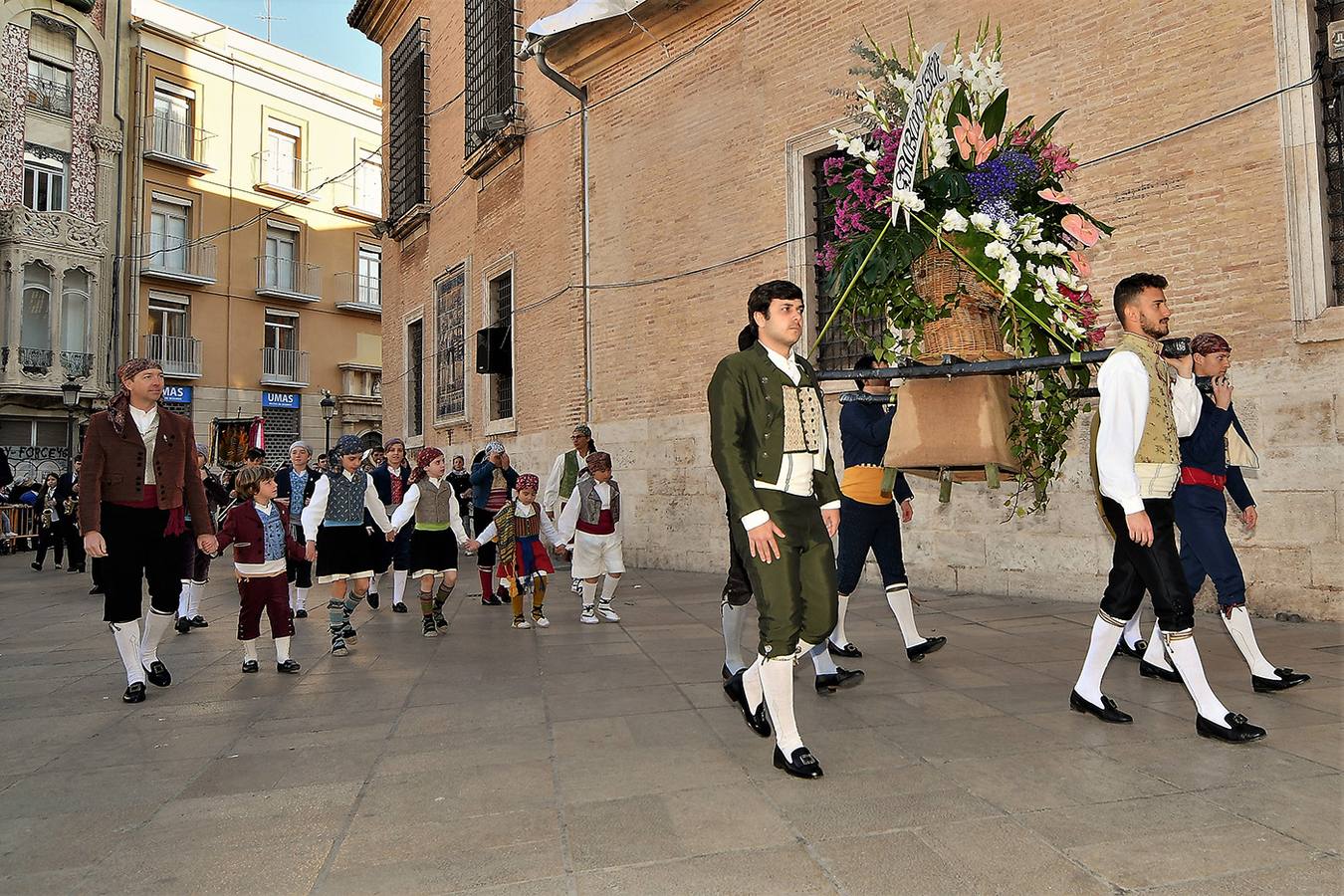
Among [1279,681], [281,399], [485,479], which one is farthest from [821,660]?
[281,399]

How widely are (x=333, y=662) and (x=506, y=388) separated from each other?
36.1 ft

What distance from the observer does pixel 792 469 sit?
3.66 m

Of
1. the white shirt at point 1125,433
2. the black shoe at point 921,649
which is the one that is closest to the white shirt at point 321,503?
the black shoe at point 921,649

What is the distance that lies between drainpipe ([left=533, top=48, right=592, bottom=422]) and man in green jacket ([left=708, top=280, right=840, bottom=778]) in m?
9.63

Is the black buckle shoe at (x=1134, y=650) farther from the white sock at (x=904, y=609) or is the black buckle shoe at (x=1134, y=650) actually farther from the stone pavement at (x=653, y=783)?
the white sock at (x=904, y=609)

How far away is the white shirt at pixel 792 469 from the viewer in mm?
3494

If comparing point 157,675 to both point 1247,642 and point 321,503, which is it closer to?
point 321,503

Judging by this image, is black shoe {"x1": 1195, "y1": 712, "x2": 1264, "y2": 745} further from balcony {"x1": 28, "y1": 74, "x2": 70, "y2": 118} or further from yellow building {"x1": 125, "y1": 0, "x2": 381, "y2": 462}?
balcony {"x1": 28, "y1": 74, "x2": 70, "y2": 118}

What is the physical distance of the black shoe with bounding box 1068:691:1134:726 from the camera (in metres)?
4.02

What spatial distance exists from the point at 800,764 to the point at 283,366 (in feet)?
100

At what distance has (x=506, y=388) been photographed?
16859mm

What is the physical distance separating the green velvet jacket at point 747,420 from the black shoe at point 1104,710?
195 centimetres

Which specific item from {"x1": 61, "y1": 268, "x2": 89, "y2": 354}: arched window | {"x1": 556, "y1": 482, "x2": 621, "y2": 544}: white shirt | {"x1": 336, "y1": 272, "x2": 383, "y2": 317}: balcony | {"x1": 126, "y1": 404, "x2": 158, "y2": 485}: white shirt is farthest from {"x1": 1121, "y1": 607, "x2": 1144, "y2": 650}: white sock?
{"x1": 336, "y1": 272, "x2": 383, "y2": 317}: balcony

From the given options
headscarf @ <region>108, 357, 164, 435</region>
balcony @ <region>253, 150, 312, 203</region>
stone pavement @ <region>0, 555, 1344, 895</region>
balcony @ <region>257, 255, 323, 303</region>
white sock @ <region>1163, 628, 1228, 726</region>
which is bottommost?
stone pavement @ <region>0, 555, 1344, 895</region>
